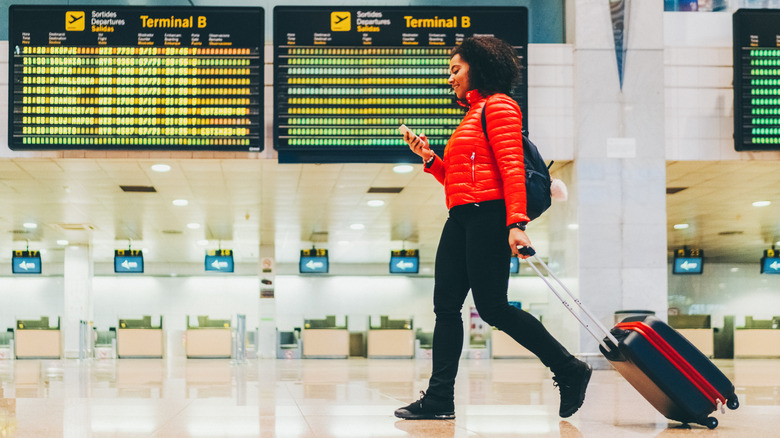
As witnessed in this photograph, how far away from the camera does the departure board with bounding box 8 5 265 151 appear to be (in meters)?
8.75

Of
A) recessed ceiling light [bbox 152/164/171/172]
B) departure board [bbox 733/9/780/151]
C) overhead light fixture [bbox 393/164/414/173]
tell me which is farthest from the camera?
overhead light fixture [bbox 393/164/414/173]

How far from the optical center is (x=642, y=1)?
9430 millimetres

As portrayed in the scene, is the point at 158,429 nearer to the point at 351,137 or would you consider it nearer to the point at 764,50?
the point at 351,137

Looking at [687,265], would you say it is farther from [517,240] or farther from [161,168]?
[517,240]

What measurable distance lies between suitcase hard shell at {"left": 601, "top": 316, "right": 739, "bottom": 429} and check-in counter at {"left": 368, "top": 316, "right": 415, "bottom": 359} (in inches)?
664

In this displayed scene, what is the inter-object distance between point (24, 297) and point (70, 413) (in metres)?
25.9

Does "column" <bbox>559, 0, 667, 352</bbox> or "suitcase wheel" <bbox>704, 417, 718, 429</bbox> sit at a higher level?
"column" <bbox>559, 0, 667, 352</bbox>

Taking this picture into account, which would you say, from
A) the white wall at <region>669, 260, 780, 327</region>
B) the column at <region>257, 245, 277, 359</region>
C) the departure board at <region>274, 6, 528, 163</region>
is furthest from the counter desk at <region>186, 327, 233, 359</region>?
the white wall at <region>669, 260, 780, 327</region>

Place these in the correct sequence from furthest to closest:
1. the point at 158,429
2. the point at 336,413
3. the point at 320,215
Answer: the point at 320,215
the point at 336,413
the point at 158,429

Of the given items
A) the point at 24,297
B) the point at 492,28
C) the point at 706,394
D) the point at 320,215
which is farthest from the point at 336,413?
the point at 24,297

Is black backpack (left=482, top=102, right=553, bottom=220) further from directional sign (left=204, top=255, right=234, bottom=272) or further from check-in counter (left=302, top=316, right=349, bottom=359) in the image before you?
check-in counter (left=302, top=316, right=349, bottom=359)

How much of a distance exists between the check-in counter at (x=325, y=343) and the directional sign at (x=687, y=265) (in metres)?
7.93

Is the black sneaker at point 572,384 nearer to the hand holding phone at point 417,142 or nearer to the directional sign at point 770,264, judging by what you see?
the hand holding phone at point 417,142

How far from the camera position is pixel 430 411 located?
3742mm
